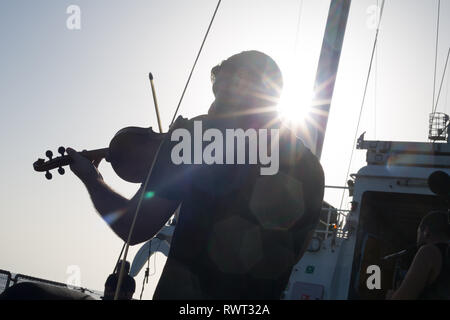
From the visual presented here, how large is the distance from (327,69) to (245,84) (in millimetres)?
5614

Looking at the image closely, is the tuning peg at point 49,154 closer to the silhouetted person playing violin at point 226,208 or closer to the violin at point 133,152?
the violin at point 133,152

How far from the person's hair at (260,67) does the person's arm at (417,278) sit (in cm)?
223

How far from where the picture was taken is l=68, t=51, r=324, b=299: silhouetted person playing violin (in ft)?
4.69

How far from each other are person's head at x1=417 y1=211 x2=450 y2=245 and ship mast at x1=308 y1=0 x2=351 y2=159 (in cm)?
262

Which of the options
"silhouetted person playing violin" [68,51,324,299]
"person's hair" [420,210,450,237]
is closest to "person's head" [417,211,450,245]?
"person's hair" [420,210,450,237]

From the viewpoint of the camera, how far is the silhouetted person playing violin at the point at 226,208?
56.2 inches

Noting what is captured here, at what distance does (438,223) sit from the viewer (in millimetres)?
3789

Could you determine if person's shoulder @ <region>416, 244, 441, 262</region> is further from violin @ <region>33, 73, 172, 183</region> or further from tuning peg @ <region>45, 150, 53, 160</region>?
tuning peg @ <region>45, 150, 53, 160</region>

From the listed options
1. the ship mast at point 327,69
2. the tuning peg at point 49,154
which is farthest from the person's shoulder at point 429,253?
the ship mast at point 327,69

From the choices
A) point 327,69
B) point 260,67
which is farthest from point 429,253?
point 327,69
